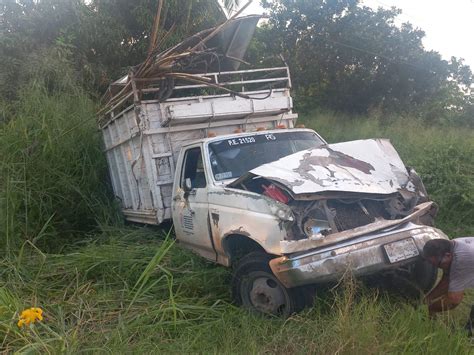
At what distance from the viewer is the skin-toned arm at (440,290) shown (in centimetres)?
410

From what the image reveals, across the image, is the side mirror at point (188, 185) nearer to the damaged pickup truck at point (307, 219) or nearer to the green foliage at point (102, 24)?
the damaged pickup truck at point (307, 219)

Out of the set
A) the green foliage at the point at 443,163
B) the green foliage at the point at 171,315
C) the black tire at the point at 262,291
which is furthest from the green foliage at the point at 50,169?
the green foliage at the point at 443,163

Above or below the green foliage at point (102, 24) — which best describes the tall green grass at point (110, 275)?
below

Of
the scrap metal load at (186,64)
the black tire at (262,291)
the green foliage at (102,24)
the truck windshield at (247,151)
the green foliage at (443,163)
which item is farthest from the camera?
the green foliage at (102,24)

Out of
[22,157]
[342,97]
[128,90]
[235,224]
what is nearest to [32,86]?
[22,157]

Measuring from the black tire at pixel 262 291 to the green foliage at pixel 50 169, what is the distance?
3.07m

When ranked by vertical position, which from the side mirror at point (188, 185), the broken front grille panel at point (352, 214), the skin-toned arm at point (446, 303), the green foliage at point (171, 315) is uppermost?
the side mirror at point (188, 185)

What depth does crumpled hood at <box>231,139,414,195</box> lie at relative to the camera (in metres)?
4.35

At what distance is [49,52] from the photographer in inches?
405

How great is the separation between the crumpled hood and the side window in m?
0.90

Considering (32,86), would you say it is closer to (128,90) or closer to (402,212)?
(128,90)

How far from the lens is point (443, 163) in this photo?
8.56m

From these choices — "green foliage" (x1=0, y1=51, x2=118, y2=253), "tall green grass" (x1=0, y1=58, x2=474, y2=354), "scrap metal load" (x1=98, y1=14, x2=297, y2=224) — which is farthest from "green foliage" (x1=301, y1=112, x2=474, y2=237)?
"green foliage" (x1=0, y1=51, x2=118, y2=253)

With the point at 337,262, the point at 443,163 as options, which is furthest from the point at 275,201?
the point at 443,163
